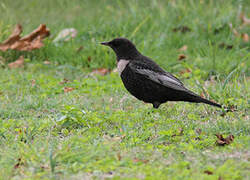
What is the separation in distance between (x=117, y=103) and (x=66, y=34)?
2.75 m

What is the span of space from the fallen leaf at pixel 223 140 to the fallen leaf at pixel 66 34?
14.0ft

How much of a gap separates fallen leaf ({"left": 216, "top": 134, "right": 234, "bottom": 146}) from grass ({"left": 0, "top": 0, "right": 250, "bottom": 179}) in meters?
0.05

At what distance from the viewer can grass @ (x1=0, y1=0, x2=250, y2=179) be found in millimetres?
3314

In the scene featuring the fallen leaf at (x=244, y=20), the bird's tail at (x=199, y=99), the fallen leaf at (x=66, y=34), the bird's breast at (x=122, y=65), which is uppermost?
the bird's breast at (x=122, y=65)

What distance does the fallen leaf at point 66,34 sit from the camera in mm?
7676

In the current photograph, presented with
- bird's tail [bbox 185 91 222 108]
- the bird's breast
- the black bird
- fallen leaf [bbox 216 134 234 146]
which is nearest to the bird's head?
the bird's breast

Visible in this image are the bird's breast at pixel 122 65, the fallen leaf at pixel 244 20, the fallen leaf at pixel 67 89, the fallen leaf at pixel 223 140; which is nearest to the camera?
the fallen leaf at pixel 223 140

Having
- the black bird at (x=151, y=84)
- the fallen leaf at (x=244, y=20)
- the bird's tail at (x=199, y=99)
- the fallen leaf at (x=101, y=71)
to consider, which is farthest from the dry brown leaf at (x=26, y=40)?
the fallen leaf at (x=244, y=20)

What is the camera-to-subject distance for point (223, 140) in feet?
12.6

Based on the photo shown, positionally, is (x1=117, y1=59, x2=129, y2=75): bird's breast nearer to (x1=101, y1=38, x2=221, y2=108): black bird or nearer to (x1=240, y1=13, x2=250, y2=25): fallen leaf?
(x1=101, y1=38, x2=221, y2=108): black bird

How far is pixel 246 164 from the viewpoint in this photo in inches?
127

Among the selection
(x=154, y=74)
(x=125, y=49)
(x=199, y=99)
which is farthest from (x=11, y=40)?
(x=199, y=99)

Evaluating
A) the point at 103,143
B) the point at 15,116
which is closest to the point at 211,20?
the point at 15,116

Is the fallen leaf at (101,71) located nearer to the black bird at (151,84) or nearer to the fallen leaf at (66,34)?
the fallen leaf at (66,34)
